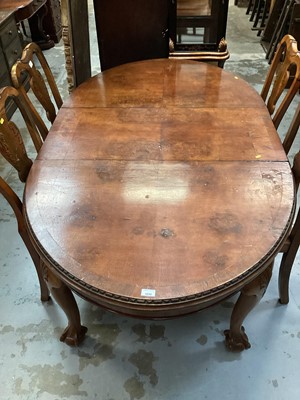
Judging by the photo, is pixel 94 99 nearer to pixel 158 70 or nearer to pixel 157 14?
pixel 158 70

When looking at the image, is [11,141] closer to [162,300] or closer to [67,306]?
[67,306]

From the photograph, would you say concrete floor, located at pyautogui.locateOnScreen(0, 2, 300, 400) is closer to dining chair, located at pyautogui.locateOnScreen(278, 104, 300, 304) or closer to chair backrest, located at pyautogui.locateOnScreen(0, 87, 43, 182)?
dining chair, located at pyautogui.locateOnScreen(278, 104, 300, 304)

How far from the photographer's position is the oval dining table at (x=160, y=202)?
908mm

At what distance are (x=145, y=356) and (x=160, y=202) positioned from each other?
0.73 metres

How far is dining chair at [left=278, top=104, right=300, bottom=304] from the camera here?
1.27 m

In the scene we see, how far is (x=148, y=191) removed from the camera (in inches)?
44.7

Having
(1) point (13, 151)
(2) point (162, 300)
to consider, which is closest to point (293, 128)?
(2) point (162, 300)

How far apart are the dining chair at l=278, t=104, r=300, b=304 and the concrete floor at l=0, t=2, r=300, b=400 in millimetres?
87

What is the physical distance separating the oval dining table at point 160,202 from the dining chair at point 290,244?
0.30ft

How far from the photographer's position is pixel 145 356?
56.1 inches

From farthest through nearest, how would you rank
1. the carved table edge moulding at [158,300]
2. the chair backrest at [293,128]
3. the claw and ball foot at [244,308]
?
1. the chair backrest at [293,128]
2. the claw and ball foot at [244,308]
3. the carved table edge moulding at [158,300]

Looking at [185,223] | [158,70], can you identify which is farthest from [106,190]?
[158,70]

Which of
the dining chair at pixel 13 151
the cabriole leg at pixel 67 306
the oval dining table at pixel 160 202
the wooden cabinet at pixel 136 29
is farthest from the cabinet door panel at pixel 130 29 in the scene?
the cabriole leg at pixel 67 306

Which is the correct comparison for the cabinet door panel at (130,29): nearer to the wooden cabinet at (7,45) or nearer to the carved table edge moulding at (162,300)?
the wooden cabinet at (7,45)
